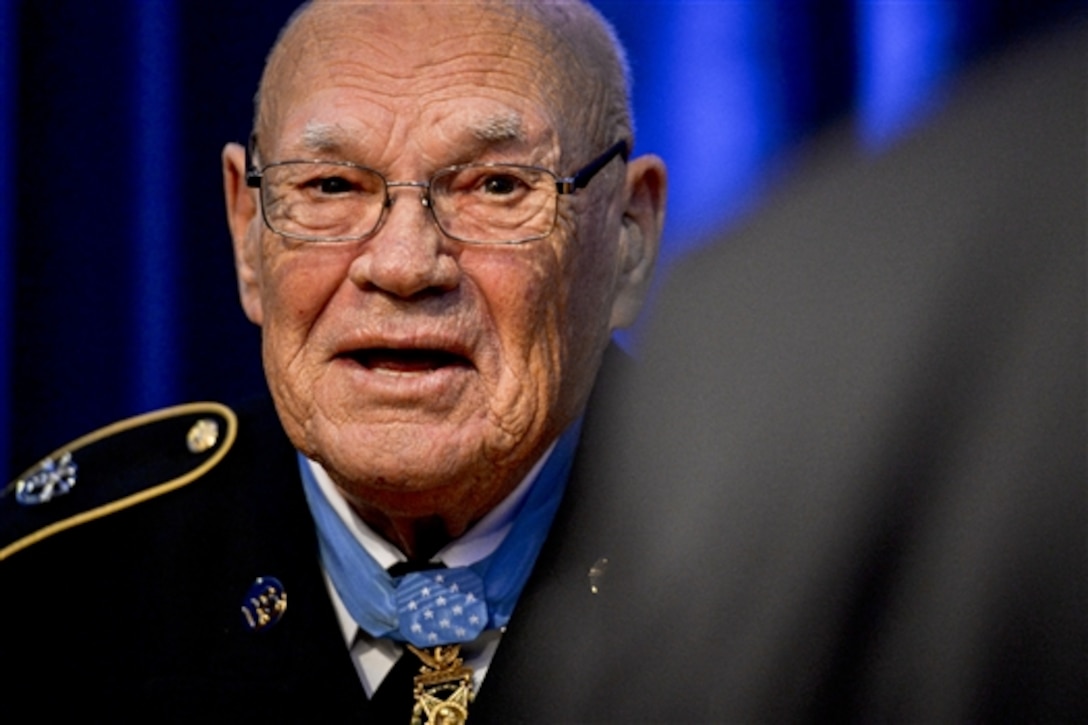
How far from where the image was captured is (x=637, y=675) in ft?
2.91

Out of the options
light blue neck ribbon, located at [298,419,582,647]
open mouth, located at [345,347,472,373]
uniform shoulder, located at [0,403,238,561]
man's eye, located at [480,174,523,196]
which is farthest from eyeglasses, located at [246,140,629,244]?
uniform shoulder, located at [0,403,238,561]

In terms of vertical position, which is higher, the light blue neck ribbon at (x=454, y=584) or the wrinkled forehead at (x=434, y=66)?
the wrinkled forehead at (x=434, y=66)

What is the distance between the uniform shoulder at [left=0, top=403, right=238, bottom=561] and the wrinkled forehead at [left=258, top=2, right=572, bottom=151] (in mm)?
440

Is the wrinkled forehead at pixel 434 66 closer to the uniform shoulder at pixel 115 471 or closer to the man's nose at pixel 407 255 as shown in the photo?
the man's nose at pixel 407 255

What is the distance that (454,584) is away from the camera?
139cm

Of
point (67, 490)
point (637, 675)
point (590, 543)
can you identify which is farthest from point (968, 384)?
point (67, 490)

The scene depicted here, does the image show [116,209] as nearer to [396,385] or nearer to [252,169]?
[252,169]

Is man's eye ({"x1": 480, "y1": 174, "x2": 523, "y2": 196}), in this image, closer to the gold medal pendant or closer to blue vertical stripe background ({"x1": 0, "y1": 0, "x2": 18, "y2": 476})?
the gold medal pendant

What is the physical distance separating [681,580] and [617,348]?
611 mm

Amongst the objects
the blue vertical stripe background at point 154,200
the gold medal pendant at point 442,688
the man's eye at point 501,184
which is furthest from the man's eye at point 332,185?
the blue vertical stripe background at point 154,200

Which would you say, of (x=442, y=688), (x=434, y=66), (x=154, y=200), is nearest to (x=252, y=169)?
(x=434, y=66)

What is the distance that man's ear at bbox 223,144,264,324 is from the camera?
153cm

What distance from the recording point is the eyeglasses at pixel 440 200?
132cm

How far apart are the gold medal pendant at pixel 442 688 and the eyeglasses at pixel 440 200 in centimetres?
42
